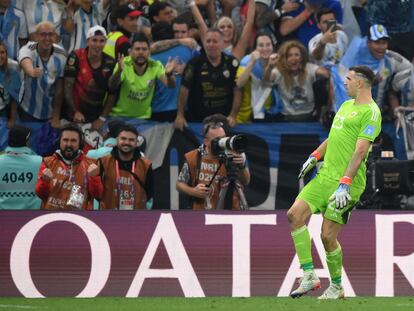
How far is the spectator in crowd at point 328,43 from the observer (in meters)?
14.6

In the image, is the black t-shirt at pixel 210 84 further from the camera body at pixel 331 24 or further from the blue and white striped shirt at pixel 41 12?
the blue and white striped shirt at pixel 41 12

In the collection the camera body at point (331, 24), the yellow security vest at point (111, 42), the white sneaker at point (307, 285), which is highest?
the camera body at point (331, 24)

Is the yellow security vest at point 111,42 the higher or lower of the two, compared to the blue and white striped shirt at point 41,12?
lower

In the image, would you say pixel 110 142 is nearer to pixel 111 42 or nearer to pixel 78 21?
pixel 111 42

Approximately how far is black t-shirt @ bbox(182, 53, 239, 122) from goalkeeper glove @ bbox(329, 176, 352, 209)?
4.76 m

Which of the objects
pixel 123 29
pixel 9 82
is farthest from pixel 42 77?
pixel 123 29

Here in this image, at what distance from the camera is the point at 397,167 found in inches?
520

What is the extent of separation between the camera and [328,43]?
48.2 ft

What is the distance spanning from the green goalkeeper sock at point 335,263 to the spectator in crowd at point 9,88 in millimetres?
5389

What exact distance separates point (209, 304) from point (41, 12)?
5.89 metres

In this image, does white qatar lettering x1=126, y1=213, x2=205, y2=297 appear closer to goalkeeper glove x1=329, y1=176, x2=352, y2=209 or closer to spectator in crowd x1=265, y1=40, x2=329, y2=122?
goalkeeper glove x1=329, y1=176, x2=352, y2=209

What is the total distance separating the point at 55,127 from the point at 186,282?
3.45m

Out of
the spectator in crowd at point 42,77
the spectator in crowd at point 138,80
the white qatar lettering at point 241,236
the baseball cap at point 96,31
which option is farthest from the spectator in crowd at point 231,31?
the white qatar lettering at point 241,236

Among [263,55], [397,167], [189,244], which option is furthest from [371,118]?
[263,55]
